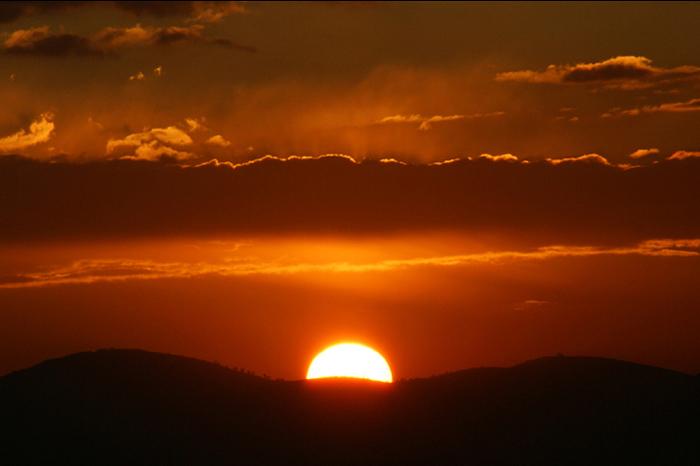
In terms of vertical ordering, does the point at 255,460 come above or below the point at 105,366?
below

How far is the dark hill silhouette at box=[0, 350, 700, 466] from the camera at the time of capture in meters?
121

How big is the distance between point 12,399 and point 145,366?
58.3 ft

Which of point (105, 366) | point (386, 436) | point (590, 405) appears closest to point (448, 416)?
point (386, 436)

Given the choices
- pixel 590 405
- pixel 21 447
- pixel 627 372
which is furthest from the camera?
pixel 627 372

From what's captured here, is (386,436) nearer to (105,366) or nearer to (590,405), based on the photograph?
(590,405)

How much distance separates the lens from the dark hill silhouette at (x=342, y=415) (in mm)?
121062

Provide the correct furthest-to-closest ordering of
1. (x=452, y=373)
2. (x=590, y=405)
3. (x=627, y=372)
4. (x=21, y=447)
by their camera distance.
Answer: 1. (x=452, y=373)
2. (x=627, y=372)
3. (x=590, y=405)
4. (x=21, y=447)

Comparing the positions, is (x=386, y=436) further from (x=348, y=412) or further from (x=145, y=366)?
(x=145, y=366)

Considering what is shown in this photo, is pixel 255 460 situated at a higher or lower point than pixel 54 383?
lower

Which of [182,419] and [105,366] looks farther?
[105,366]

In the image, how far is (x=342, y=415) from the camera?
13788cm

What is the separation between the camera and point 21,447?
11956cm

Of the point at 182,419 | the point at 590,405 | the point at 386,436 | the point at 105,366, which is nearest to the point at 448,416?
the point at 386,436

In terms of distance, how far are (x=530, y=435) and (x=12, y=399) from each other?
5479 centimetres
